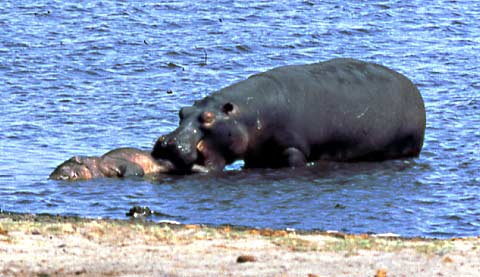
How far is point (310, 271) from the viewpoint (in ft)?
25.9

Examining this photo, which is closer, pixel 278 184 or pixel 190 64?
pixel 278 184

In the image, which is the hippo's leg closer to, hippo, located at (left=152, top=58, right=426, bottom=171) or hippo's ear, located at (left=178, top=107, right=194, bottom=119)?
hippo, located at (left=152, top=58, right=426, bottom=171)

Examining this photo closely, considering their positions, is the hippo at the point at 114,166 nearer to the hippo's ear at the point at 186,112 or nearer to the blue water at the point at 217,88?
the blue water at the point at 217,88

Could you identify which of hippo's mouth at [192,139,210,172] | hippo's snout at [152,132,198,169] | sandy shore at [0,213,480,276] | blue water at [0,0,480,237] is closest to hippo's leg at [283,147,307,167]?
blue water at [0,0,480,237]

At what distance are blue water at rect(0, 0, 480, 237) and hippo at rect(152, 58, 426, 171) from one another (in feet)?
0.73

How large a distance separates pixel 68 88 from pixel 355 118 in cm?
513

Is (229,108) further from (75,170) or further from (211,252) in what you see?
(211,252)

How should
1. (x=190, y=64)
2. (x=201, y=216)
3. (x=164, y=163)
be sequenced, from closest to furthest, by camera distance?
(x=201, y=216) < (x=164, y=163) < (x=190, y=64)

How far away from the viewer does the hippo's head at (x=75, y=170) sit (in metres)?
12.8

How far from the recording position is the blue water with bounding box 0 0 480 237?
11.8 meters

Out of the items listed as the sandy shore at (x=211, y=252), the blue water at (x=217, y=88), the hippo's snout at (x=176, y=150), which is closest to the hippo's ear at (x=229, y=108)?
the hippo's snout at (x=176, y=150)

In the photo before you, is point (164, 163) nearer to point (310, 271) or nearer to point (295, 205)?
point (295, 205)

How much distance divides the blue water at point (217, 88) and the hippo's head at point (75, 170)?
131 mm

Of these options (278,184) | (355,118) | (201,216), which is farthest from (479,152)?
(201,216)
